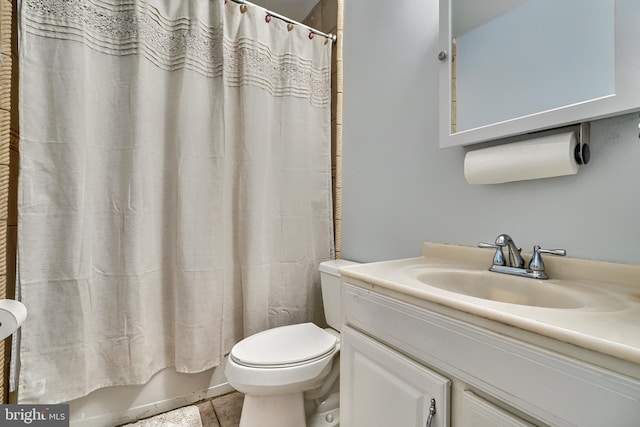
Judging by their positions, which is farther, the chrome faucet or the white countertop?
the chrome faucet

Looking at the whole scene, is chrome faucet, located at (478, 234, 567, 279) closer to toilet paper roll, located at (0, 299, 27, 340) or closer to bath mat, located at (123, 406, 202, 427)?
toilet paper roll, located at (0, 299, 27, 340)

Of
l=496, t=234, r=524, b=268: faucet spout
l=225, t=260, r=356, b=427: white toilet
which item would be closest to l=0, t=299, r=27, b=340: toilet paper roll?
l=225, t=260, r=356, b=427: white toilet

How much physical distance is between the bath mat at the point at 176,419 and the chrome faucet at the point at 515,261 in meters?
1.43

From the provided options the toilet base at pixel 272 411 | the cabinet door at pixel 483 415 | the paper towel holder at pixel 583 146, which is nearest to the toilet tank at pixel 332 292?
the toilet base at pixel 272 411

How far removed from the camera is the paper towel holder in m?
0.73

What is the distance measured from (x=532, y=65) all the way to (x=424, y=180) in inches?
19.4

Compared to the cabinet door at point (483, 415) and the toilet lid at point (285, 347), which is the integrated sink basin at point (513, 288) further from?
the toilet lid at point (285, 347)

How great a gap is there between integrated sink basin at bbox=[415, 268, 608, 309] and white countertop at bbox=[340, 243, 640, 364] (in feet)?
0.05

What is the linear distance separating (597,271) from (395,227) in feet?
2.27

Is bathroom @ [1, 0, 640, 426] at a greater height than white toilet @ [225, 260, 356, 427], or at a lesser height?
greater

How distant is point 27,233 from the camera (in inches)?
41.3

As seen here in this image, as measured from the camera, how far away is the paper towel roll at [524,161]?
72cm

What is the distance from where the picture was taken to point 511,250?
2.72 feet

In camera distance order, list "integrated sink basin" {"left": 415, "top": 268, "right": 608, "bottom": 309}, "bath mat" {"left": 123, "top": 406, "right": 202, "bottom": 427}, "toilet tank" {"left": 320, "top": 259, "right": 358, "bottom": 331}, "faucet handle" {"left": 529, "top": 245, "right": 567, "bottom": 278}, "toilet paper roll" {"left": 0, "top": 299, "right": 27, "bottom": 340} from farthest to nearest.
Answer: "toilet tank" {"left": 320, "top": 259, "right": 358, "bottom": 331}, "bath mat" {"left": 123, "top": 406, "right": 202, "bottom": 427}, "faucet handle" {"left": 529, "top": 245, "right": 567, "bottom": 278}, "integrated sink basin" {"left": 415, "top": 268, "right": 608, "bottom": 309}, "toilet paper roll" {"left": 0, "top": 299, "right": 27, "bottom": 340}
